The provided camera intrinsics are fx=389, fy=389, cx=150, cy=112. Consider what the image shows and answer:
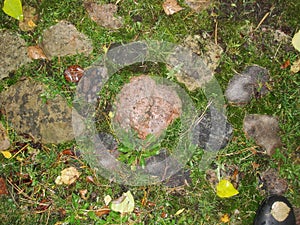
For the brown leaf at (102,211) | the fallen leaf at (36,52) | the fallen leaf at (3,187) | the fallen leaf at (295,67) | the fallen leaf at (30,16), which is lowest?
the brown leaf at (102,211)

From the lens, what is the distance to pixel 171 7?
2.86 metres

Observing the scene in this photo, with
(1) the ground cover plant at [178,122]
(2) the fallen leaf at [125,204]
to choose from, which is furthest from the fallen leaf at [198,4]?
(2) the fallen leaf at [125,204]

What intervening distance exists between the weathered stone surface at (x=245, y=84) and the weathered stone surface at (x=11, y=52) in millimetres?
1521

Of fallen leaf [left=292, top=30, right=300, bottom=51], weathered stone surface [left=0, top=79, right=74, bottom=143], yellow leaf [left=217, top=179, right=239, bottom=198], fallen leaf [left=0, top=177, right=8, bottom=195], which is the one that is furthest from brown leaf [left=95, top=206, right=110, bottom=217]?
fallen leaf [left=292, top=30, right=300, bottom=51]

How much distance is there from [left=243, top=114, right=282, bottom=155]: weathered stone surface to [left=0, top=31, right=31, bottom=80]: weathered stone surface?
1714 mm

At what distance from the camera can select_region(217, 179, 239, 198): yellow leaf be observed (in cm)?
284

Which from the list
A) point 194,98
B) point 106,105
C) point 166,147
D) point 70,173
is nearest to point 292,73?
point 194,98

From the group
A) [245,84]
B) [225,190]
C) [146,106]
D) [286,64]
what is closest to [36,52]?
[146,106]

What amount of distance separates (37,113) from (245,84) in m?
1.54

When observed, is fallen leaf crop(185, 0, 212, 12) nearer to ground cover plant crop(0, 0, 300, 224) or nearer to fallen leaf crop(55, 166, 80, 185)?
ground cover plant crop(0, 0, 300, 224)

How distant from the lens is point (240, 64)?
2.87 metres

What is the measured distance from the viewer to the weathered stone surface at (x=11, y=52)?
2883 millimetres

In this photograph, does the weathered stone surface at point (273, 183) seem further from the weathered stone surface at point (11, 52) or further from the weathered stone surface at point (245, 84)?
the weathered stone surface at point (11, 52)

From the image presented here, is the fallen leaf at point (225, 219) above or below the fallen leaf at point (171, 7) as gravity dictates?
below
